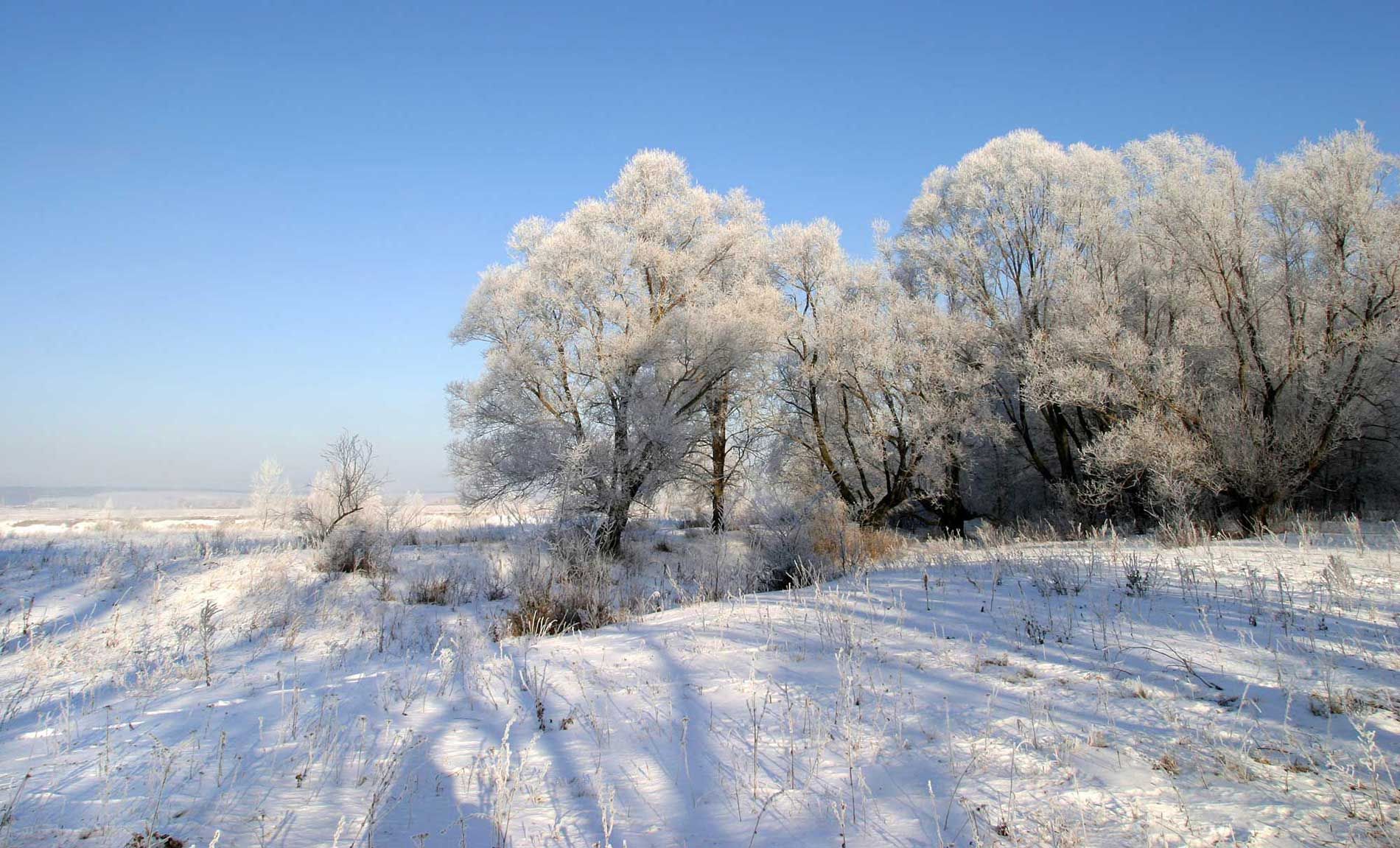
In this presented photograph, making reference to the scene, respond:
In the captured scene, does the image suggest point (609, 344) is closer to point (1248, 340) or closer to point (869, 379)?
point (869, 379)

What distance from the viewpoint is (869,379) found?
19.1 meters

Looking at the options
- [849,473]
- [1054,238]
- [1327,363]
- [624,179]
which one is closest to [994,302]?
[1054,238]

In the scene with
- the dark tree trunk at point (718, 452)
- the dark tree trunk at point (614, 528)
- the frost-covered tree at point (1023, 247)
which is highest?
the frost-covered tree at point (1023, 247)

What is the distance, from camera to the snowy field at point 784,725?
2744 mm

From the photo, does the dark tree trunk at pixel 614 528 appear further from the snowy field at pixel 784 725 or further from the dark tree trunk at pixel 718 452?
the snowy field at pixel 784 725

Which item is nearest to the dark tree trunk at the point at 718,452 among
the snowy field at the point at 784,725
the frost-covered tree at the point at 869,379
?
the frost-covered tree at the point at 869,379

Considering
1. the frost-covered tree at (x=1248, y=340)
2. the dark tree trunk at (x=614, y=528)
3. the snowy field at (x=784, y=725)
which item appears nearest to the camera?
the snowy field at (x=784, y=725)

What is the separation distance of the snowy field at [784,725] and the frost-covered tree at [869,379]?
11234mm

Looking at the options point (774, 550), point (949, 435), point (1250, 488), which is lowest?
point (774, 550)

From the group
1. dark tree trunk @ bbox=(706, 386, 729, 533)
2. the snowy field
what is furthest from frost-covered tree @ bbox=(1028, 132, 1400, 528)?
dark tree trunk @ bbox=(706, 386, 729, 533)

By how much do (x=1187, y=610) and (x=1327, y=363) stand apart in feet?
37.8

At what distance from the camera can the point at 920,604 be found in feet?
21.4

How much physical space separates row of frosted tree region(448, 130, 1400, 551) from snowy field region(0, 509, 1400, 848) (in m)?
7.92

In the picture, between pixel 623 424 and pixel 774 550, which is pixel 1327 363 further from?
pixel 623 424
